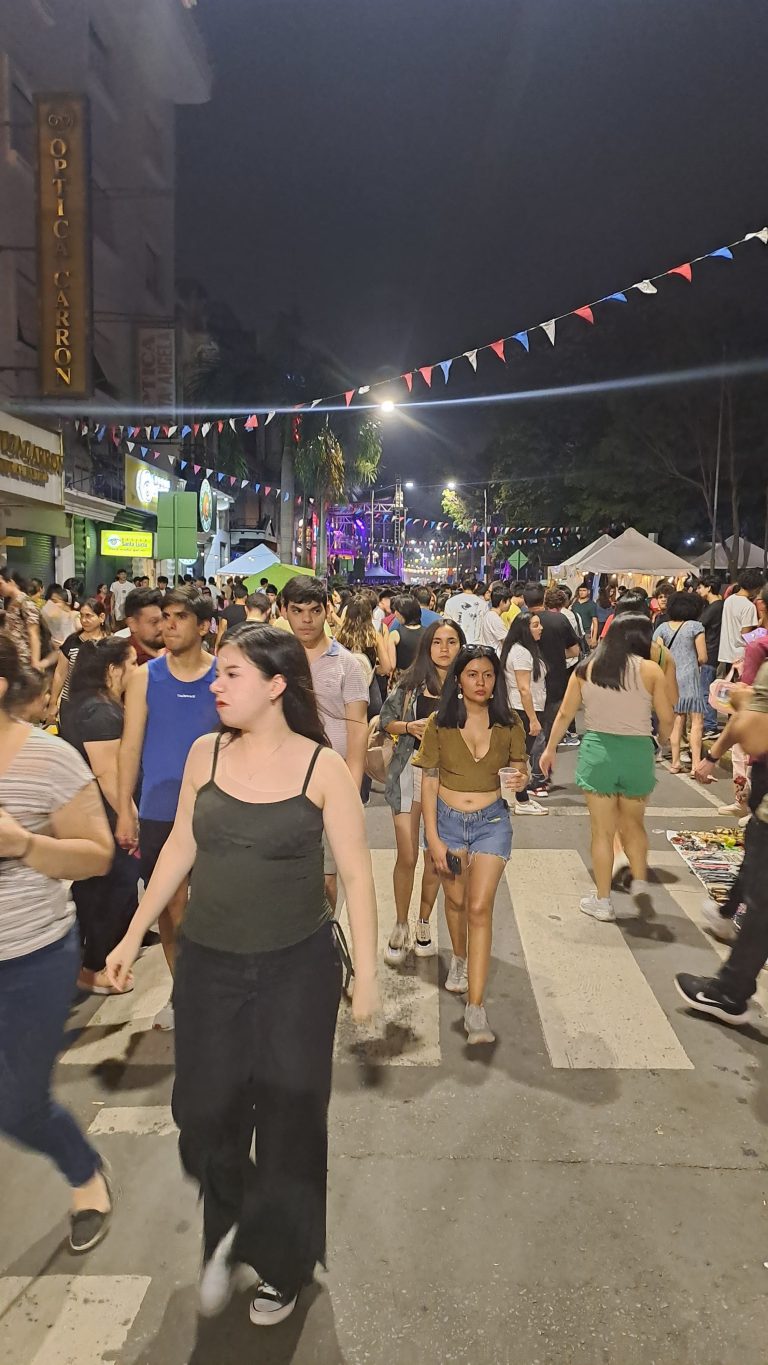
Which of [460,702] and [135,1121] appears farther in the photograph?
[460,702]

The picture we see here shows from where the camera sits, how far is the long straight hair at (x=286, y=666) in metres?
2.47

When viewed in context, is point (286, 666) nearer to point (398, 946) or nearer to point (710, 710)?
point (398, 946)

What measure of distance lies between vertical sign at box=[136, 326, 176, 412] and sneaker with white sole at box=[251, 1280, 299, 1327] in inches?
996

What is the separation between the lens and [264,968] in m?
2.42

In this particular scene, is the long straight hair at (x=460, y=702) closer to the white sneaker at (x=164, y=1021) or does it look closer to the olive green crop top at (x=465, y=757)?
the olive green crop top at (x=465, y=757)

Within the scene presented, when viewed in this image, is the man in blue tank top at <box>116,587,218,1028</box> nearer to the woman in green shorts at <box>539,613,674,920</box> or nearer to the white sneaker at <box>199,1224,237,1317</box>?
the white sneaker at <box>199,1224,237,1317</box>

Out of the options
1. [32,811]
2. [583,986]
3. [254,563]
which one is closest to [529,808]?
[583,986]

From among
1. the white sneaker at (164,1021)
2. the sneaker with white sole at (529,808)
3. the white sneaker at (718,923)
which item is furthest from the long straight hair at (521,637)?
the white sneaker at (164,1021)

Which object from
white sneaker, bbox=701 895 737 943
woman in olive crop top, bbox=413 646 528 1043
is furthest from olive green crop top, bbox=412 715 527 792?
white sneaker, bbox=701 895 737 943

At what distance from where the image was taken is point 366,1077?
152 inches

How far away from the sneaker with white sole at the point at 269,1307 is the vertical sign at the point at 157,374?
25301 millimetres

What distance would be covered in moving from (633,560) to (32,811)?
18.3m

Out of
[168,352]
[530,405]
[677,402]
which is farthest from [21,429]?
[530,405]

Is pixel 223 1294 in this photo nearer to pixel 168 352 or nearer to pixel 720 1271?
pixel 720 1271
